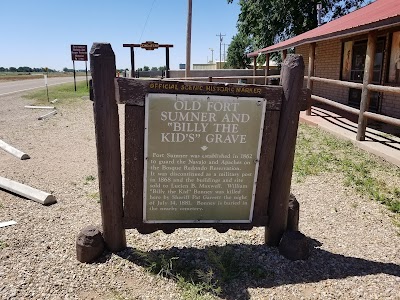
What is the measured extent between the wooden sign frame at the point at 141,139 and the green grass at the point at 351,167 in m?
→ 2.00

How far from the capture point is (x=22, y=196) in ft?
14.9

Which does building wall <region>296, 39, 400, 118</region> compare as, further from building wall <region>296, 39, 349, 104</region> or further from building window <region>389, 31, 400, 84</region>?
building window <region>389, 31, 400, 84</region>

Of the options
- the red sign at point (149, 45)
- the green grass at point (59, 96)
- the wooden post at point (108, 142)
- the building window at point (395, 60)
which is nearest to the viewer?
the wooden post at point (108, 142)

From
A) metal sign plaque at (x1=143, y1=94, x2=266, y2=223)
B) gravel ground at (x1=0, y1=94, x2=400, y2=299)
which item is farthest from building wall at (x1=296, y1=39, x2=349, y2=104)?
metal sign plaque at (x1=143, y1=94, x2=266, y2=223)

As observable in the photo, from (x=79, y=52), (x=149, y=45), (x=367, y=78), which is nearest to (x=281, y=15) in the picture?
(x=149, y=45)

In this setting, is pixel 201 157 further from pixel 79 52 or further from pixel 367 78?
pixel 79 52

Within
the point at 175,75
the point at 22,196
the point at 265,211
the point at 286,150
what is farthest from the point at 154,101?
the point at 175,75

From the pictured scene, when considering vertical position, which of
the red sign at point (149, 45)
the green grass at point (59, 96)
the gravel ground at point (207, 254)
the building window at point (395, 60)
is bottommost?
the green grass at point (59, 96)

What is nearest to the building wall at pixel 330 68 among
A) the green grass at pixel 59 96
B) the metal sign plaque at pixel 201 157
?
the metal sign plaque at pixel 201 157

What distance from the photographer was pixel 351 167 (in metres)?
5.75

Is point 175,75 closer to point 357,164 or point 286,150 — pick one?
point 357,164

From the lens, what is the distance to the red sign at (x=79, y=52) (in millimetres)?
22656

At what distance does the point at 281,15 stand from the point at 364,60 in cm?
1505

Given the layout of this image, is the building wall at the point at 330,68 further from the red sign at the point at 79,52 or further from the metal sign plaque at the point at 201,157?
the red sign at the point at 79,52
